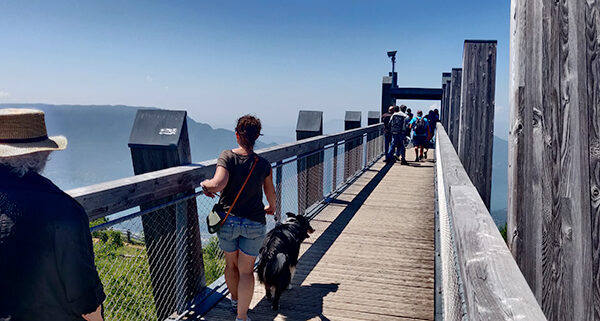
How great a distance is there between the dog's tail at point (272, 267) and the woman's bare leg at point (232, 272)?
30cm

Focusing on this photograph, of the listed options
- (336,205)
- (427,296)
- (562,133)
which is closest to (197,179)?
(427,296)

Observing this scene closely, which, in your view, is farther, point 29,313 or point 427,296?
point 427,296

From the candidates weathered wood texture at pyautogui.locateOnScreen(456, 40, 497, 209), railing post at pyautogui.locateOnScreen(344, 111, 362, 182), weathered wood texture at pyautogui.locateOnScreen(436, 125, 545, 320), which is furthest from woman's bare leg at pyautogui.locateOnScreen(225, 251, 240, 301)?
railing post at pyautogui.locateOnScreen(344, 111, 362, 182)

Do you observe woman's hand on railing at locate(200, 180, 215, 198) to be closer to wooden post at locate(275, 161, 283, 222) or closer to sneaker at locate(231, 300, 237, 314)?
sneaker at locate(231, 300, 237, 314)

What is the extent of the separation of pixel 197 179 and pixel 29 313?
2.09m

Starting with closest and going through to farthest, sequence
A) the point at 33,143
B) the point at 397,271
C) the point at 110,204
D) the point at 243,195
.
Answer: the point at 33,143 → the point at 110,204 → the point at 243,195 → the point at 397,271

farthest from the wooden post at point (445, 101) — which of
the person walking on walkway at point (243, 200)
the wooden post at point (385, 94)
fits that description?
the person walking on walkway at point (243, 200)

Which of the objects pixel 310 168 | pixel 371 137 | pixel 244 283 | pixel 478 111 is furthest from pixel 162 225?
pixel 371 137

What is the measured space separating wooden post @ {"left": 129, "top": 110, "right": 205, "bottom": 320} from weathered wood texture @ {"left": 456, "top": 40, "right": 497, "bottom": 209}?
2324 mm

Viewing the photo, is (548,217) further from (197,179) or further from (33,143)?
(197,179)

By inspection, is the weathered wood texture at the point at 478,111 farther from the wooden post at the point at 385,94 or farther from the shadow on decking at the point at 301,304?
the wooden post at the point at 385,94

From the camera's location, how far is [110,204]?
Result: 8.80 ft

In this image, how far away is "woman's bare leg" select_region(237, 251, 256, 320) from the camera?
3.63 metres

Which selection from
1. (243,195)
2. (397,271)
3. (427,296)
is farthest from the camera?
(397,271)
